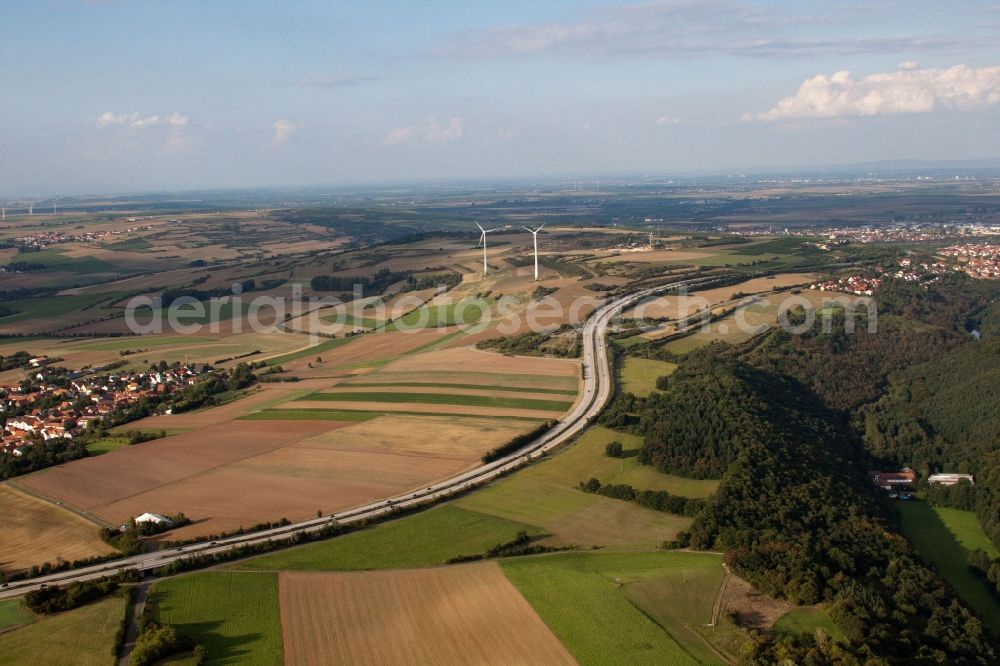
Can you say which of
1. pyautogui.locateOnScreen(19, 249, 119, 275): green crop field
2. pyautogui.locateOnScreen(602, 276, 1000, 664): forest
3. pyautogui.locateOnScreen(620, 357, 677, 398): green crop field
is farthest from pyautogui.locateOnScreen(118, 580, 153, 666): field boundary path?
pyautogui.locateOnScreen(19, 249, 119, 275): green crop field

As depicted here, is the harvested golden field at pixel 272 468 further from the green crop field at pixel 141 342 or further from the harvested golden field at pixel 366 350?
the green crop field at pixel 141 342

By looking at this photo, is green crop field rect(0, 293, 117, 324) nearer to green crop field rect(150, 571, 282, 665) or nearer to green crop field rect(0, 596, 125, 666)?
green crop field rect(150, 571, 282, 665)

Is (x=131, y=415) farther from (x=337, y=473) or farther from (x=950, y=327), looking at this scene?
(x=950, y=327)

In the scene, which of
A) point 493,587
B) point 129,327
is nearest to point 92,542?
point 493,587

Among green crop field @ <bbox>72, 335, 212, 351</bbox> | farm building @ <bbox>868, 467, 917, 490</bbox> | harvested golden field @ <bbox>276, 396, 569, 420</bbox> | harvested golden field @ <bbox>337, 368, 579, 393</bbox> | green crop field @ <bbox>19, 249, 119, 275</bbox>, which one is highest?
green crop field @ <bbox>19, 249, 119, 275</bbox>


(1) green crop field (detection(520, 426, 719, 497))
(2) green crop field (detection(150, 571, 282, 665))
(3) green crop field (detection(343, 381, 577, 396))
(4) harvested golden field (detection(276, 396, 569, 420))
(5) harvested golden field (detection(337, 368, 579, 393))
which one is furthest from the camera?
(5) harvested golden field (detection(337, 368, 579, 393))

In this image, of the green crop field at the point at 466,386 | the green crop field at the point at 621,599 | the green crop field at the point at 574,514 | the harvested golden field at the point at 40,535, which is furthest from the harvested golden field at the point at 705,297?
the harvested golden field at the point at 40,535

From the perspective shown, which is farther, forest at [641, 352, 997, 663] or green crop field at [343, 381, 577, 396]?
green crop field at [343, 381, 577, 396]

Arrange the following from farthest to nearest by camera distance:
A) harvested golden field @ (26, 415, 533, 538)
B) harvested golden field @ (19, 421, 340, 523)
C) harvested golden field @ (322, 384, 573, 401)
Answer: harvested golden field @ (322, 384, 573, 401) → harvested golden field @ (19, 421, 340, 523) → harvested golden field @ (26, 415, 533, 538)
